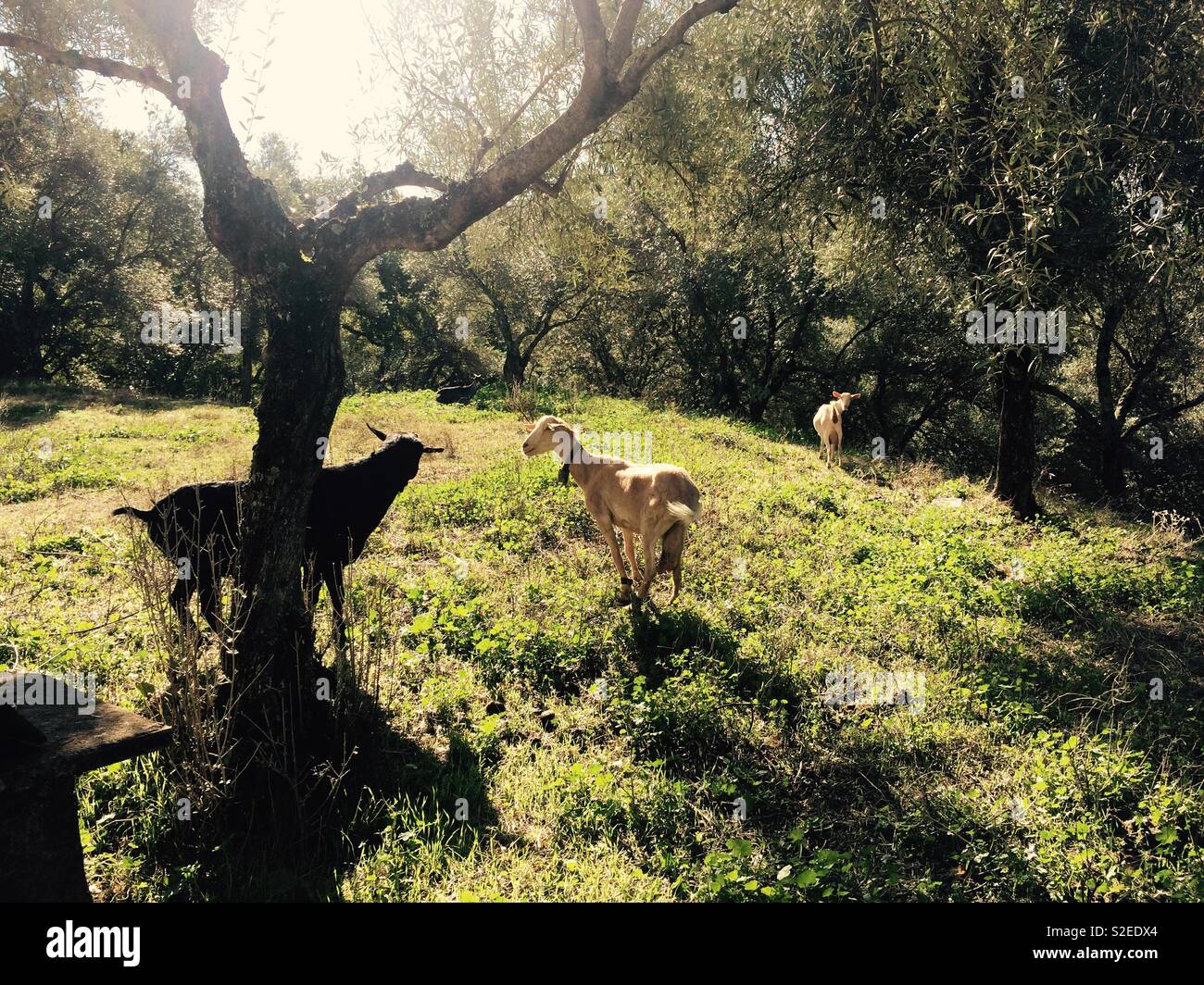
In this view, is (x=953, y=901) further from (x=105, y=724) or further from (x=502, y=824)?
(x=105, y=724)

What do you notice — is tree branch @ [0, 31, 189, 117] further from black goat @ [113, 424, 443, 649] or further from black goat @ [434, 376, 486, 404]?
black goat @ [434, 376, 486, 404]

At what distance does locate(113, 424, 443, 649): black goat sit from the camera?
5.07 m

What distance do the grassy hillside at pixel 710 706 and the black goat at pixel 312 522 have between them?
0.33 meters

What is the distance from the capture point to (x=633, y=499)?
7.78 meters

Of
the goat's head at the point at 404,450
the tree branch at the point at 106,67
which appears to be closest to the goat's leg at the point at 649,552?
the goat's head at the point at 404,450

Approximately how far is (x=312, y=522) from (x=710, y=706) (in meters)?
3.81

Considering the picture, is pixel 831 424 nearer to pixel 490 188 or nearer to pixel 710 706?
pixel 710 706

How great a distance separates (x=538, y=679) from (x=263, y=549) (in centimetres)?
265

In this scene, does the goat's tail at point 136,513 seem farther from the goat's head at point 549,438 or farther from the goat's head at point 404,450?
the goat's head at point 549,438

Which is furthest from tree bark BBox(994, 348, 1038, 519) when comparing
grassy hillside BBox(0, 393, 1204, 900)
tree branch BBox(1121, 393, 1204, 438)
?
tree branch BBox(1121, 393, 1204, 438)

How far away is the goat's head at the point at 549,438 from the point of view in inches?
330

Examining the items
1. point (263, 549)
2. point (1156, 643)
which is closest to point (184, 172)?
point (263, 549)

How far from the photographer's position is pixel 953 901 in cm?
387

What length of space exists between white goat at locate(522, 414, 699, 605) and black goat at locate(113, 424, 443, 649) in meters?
2.12
